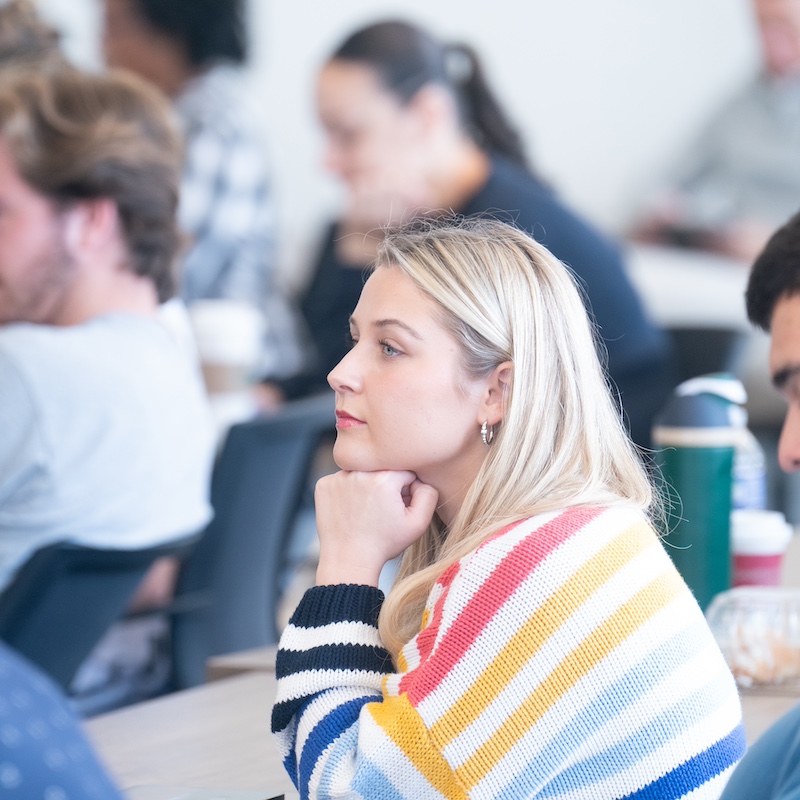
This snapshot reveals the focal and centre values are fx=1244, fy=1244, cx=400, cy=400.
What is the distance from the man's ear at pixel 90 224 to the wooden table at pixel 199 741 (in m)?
0.82

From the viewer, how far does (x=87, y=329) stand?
180 centimetres

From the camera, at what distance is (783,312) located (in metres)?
1.26

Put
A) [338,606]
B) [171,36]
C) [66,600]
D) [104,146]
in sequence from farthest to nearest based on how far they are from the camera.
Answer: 1. [171,36]
2. [104,146]
3. [66,600]
4. [338,606]

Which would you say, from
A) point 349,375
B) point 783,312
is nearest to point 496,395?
point 349,375

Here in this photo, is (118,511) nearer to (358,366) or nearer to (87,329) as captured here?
(87,329)

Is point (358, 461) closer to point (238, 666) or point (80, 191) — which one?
point (238, 666)

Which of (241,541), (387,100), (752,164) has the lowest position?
(241,541)

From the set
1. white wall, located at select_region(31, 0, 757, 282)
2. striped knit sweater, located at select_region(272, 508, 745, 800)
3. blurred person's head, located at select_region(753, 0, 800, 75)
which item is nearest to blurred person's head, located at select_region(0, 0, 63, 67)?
striped knit sweater, located at select_region(272, 508, 745, 800)

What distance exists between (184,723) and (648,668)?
1.69 feet

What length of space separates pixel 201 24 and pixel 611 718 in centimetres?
292

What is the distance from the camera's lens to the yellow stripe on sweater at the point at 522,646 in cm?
89

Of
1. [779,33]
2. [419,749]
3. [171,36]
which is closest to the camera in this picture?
[419,749]

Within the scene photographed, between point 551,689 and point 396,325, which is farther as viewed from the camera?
Result: point 396,325

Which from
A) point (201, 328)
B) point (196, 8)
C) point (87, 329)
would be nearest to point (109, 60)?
point (196, 8)
